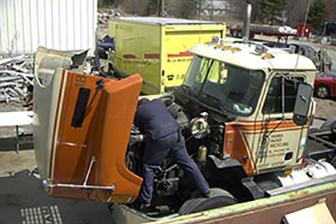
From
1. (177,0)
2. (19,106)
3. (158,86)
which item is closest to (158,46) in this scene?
(158,86)

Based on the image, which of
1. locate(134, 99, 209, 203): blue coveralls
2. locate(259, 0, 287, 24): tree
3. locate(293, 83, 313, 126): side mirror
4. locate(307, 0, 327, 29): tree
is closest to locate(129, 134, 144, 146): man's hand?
locate(134, 99, 209, 203): blue coveralls

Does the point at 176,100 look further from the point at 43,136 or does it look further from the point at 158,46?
the point at 158,46

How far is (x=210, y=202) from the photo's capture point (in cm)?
470

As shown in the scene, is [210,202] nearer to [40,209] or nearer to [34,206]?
[40,209]

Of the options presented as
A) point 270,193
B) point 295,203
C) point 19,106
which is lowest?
point 19,106

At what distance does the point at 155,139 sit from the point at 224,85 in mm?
1467

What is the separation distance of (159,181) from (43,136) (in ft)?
5.36

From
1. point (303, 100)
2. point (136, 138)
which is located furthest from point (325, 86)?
point (136, 138)

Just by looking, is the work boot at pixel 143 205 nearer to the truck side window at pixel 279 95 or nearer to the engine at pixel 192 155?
the engine at pixel 192 155

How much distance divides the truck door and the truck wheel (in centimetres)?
68

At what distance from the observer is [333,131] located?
301 inches

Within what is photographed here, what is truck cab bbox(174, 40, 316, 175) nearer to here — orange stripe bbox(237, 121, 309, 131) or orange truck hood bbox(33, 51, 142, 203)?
orange stripe bbox(237, 121, 309, 131)

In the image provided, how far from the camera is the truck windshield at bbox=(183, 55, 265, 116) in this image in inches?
192

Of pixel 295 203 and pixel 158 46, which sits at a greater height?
pixel 158 46
